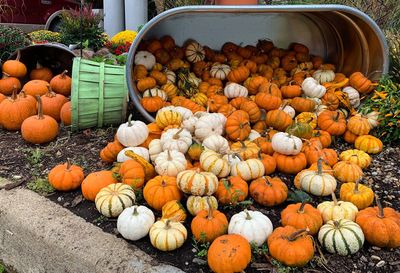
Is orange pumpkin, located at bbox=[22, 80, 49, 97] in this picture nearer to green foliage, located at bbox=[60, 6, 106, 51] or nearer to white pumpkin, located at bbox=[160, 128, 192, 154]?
white pumpkin, located at bbox=[160, 128, 192, 154]

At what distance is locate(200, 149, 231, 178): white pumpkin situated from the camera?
2904mm

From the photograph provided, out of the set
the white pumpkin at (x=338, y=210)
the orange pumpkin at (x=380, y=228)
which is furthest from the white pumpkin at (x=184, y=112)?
the orange pumpkin at (x=380, y=228)

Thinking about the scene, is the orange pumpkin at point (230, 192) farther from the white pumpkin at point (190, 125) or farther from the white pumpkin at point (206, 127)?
the white pumpkin at point (190, 125)

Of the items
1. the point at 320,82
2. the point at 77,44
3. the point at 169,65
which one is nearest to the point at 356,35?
the point at 320,82

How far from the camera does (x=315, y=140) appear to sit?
3.49 m

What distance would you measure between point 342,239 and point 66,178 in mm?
1927

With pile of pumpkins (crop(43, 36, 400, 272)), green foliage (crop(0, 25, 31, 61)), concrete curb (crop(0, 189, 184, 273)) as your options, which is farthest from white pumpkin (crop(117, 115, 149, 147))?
green foliage (crop(0, 25, 31, 61))

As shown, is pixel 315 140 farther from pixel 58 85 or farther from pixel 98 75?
pixel 58 85

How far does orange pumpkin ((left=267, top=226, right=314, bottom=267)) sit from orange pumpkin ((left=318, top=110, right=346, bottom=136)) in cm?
172

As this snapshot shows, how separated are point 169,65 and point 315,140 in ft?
6.28

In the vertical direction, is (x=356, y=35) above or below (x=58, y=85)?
above

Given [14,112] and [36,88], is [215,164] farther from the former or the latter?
[36,88]

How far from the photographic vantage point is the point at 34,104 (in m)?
4.31

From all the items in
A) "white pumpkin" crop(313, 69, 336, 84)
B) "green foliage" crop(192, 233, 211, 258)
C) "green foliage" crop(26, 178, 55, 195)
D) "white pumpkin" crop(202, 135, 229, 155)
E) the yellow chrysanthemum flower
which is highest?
"white pumpkin" crop(313, 69, 336, 84)
